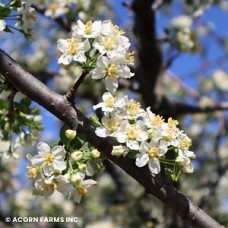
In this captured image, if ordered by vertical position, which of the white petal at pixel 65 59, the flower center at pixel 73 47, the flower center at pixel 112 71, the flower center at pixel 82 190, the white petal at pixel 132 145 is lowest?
the flower center at pixel 82 190

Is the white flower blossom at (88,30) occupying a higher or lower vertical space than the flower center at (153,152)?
higher

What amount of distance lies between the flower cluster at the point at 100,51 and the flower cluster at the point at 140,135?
5cm

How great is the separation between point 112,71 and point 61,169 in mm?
213

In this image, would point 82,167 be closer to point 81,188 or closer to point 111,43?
point 81,188

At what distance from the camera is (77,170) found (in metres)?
0.83

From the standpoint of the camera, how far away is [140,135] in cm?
81

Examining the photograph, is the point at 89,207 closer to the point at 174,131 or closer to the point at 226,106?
the point at 226,106

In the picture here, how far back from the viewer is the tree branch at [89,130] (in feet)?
2.73

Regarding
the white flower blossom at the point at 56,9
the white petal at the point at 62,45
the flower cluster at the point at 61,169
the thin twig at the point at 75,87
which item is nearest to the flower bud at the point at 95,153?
the flower cluster at the point at 61,169

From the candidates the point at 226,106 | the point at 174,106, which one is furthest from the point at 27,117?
the point at 226,106

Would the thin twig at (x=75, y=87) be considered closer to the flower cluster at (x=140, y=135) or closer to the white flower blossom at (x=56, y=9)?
the flower cluster at (x=140, y=135)

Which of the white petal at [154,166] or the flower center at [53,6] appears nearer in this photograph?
the white petal at [154,166]

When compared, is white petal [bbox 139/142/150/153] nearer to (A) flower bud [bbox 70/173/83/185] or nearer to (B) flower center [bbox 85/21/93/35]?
(A) flower bud [bbox 70/173/83/185]

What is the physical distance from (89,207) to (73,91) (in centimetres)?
219
